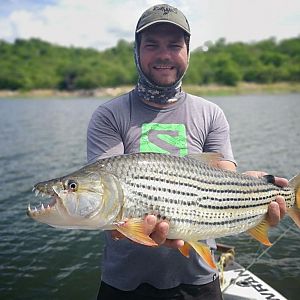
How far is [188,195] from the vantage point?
3365 mm

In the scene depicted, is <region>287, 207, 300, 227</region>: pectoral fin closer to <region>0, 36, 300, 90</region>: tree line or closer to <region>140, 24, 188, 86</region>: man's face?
<region>140, 24, 188, 86</region>: man's face

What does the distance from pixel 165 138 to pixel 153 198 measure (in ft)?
2.56

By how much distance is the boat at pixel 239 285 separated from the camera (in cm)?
713

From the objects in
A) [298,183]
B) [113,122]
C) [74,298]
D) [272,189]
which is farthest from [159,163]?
[74,298]

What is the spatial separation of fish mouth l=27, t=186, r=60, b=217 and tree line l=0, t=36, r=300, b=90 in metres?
100

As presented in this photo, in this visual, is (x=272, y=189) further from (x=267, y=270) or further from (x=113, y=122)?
(x=267, y=270)

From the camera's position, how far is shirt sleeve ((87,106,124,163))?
3697 mm

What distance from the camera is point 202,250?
3455 millimetres

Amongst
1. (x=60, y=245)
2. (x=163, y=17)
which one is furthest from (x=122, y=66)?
(x=163, y=17)

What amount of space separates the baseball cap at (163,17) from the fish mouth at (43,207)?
5.75 feet

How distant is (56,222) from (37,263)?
358 inches

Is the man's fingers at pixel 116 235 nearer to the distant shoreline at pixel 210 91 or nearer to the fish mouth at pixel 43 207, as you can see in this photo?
the fish mouth at pixel 43 207

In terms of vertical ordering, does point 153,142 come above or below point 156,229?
above

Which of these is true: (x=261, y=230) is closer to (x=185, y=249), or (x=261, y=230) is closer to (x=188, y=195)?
(x=185, y=249)
